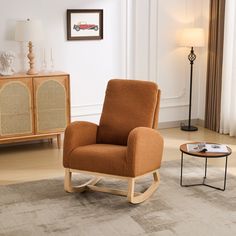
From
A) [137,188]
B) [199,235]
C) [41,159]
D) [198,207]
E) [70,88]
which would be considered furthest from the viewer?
[70,88]

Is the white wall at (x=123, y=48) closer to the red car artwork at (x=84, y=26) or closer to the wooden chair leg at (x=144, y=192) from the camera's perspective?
the red car artwork at (x=84, y=26)

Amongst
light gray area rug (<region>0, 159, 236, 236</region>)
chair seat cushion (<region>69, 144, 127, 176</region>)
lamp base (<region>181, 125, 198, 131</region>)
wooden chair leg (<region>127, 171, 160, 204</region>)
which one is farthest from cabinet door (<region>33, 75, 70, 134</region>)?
lamp base (<region>181, 125, 198, 131</region>)

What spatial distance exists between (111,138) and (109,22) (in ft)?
6.55

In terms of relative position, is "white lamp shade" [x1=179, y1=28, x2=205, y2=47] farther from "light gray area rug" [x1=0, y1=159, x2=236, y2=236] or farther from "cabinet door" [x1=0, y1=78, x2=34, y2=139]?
"light gray area rug" [x1=0, y1=159, x2=236, y2=236]

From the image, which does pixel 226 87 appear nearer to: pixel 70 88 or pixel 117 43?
pixel 117 43

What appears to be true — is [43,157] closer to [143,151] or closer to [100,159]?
[100,159]

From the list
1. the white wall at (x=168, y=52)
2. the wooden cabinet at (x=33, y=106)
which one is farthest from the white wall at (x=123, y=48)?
the wooden cabinet at (x=33, y=106)

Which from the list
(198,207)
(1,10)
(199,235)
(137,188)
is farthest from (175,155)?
(1,10)

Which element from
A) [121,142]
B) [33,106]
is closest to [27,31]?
[33,106]

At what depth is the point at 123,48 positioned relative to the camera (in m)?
5.84

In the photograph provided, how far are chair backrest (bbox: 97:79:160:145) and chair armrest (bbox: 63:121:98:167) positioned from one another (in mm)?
95

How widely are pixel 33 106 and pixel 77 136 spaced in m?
1.32

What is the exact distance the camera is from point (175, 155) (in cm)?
511

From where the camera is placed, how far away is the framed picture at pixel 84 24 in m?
5.45
